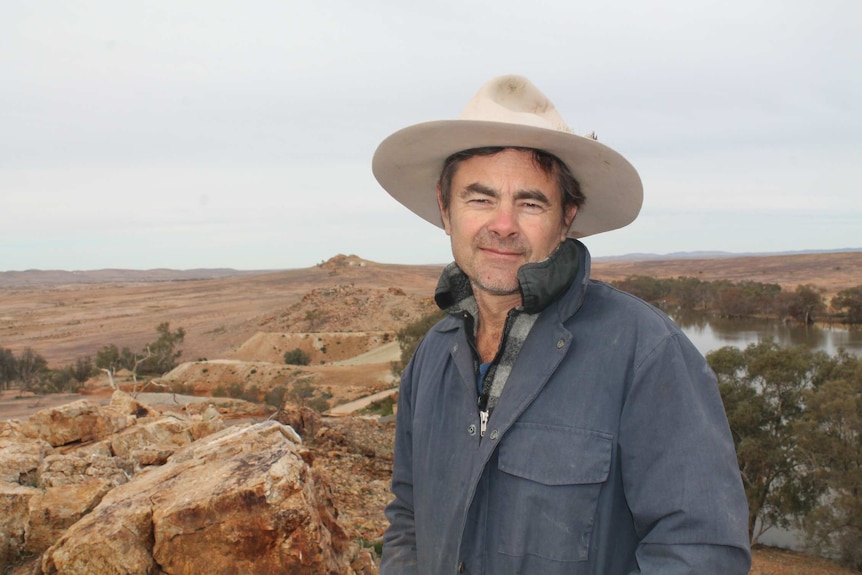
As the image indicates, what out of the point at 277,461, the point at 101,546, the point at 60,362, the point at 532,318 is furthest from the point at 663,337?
the point at 60,362

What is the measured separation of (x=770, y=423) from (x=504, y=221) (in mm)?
17310

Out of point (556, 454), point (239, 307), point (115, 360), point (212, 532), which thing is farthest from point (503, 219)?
point (239, 307)

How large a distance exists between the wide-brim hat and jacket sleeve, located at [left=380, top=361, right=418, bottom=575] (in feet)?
2.59

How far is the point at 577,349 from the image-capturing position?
59.2 inches

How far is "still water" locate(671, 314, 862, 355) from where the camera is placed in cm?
3403

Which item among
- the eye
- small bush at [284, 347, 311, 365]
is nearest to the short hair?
the eye

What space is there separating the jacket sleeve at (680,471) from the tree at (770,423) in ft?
50.7

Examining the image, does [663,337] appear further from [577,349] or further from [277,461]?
[277,461]

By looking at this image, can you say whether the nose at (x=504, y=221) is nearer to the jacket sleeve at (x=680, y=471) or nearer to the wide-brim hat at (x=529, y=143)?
the wide-brim hat at (x=529, y=143)

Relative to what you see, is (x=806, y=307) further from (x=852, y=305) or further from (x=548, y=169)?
(x=548, y=169)

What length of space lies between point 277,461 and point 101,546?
992mm

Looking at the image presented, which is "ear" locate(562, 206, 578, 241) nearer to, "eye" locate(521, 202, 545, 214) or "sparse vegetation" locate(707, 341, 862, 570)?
"eye" locate(521, 202, 545, 214)

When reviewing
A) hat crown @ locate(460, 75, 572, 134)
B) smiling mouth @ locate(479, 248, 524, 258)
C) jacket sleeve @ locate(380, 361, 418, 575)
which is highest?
hat crown @ locate(460, 75, 572, 134)

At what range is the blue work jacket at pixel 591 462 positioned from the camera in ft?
4.08
